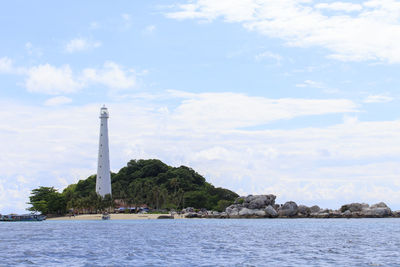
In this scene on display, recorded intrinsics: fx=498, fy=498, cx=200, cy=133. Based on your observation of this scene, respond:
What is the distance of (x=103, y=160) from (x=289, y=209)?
218 feet

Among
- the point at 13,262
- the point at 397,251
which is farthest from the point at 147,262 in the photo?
the point at 397,251

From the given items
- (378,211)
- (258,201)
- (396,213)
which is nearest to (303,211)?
(258,201)

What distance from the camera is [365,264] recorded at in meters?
41.2

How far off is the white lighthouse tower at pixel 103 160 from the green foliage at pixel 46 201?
1457cm

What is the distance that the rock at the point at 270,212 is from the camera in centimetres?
17338

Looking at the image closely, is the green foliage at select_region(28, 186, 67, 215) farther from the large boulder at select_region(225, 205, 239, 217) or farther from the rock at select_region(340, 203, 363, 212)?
the rock at select_region(340, 203, 363, 212)

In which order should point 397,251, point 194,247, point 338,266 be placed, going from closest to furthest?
point 338,266, point 397,251, point 194,247

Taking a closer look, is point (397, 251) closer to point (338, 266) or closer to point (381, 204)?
point (338, 266)

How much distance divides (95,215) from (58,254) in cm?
12802

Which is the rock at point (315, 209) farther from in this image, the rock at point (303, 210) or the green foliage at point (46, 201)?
the green foliage at point (46, 201)

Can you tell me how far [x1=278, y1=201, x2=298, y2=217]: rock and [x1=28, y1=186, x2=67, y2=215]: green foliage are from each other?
77.8 m

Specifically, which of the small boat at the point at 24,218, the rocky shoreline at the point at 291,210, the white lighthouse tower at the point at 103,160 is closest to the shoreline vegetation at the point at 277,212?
the rocky shoreline at the point at 291,210

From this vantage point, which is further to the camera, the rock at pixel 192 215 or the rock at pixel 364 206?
the rock at pixel 192 215

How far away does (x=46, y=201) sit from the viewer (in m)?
175
